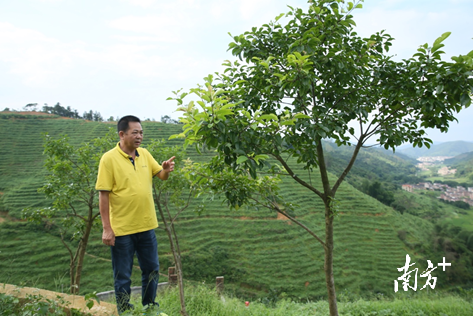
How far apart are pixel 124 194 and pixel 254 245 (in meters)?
20.7

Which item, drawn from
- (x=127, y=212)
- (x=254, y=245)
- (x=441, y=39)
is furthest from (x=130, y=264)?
(x=254, y=245)

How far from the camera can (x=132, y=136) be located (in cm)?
225

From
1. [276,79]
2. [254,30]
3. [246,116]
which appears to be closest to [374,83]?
[276,79]

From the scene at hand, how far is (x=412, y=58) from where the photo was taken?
277cm

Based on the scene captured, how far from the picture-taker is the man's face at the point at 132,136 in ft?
7.38

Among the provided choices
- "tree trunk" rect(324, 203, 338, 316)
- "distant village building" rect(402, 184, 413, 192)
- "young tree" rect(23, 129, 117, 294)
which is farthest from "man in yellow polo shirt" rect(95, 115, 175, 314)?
"distant village building" rect(402, 184, 413, 192)

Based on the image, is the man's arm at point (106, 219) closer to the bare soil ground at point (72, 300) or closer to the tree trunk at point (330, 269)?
the bare soil ground at point (72, 300)

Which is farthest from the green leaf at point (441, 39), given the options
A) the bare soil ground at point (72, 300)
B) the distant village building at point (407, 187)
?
the distant village building at point (407, 187)

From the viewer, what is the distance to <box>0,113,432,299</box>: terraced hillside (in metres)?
17.6

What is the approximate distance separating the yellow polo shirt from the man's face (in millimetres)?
82

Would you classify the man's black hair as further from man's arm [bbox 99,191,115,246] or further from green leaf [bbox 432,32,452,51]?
green leaf [bbox 432,32,452,51]

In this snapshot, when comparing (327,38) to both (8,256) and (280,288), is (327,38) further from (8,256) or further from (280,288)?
(8,256)

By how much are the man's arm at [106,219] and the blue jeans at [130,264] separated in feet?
0.25

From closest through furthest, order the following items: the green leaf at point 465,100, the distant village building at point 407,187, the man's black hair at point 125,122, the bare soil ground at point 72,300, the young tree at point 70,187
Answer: the bare soil ground at point 72,300 → the green leaf at point 465,100 → the man's black hair at point 125,122 → the young tree at point 70,187 → the distant village building at point 407,187
